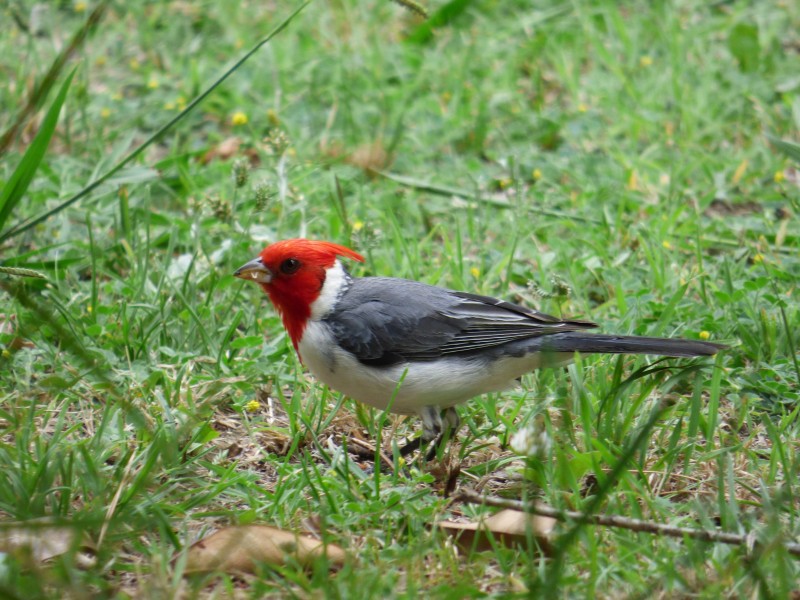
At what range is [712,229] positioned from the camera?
5.43 meters

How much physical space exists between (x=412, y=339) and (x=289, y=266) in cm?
60

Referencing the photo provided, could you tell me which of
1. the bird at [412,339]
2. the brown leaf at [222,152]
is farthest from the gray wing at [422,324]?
the brown leaf at [222,152]

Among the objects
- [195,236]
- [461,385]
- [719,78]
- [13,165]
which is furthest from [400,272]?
[719,78]

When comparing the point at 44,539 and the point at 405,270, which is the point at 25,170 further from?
the point at 405,270

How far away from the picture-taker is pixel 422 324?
13.1ft

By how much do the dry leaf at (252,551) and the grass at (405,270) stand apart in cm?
7

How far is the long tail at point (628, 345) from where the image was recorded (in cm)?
363

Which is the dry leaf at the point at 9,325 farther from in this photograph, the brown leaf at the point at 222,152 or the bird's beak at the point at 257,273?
the brown leaf at the point at 222,152

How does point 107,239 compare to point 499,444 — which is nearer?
point 499,444

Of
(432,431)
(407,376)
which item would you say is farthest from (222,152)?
(432,431)

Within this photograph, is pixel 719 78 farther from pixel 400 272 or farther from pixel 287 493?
pixel 287 493

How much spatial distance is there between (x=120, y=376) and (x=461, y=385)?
1372mm

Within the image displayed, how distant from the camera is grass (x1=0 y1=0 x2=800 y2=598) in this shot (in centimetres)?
309

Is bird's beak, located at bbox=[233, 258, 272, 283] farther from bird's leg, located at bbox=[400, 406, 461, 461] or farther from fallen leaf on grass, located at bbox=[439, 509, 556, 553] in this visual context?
fallen leaf on grass, located at bbox=[439, 509, 556, 553]
